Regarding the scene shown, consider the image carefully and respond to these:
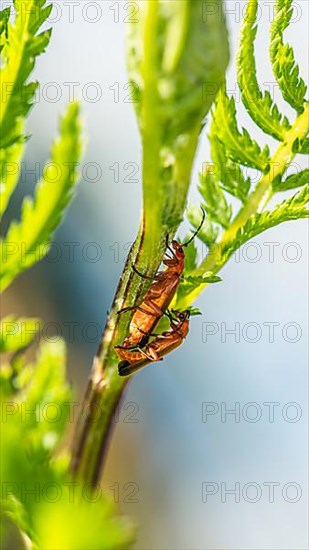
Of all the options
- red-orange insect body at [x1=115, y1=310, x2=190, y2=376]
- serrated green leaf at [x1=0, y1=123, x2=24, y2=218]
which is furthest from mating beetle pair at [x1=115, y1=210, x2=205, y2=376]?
serrated green leaf at [x1=0, y1=123, x2=24, y2=218]

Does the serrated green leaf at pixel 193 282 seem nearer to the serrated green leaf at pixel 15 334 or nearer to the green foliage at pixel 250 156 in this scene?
the green foliage at pixel 250 156

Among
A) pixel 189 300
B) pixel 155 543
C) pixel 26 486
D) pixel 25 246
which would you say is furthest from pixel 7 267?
pixel 155 543

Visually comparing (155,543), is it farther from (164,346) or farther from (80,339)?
(164,346)

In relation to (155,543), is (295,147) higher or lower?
higher

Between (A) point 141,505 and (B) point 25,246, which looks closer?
(B) point 25,246

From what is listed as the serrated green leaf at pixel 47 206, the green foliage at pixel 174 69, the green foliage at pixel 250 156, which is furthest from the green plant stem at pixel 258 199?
the green foliage at pixel 174 69

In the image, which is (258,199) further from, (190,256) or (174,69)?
(174,69)
